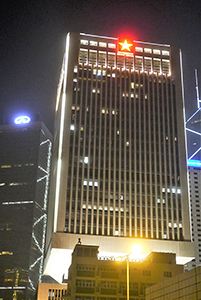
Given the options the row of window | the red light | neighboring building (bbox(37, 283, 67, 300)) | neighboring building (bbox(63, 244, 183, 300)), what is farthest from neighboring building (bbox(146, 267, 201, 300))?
neighboring building (bbox(37, 283, 67, 300))

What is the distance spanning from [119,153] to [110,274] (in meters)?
32.2

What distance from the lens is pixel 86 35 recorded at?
426 feet

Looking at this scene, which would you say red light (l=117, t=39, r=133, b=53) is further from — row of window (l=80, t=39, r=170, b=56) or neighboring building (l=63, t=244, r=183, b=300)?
neighboring building (l=63, t=244, r=183, b=300)

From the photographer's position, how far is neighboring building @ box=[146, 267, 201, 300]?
1457 inches

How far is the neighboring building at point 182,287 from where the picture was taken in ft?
121

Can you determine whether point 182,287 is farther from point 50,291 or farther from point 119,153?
point 50,291

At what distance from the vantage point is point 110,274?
335 feet

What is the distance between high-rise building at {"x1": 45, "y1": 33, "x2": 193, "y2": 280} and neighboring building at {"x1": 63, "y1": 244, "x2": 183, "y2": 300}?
3805 mm

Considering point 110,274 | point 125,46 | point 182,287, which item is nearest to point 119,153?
point 110,274

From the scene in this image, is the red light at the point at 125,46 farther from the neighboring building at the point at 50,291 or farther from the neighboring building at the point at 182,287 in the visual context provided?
the neighboring building at the point at 50,291

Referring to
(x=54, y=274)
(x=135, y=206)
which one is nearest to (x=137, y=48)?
(x=135, y=206)

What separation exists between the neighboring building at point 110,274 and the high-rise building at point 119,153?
3805mm

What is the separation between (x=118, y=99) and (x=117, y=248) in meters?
42.4

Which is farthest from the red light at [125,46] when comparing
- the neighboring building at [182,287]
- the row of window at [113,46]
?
the neighboring building at [182,287]
